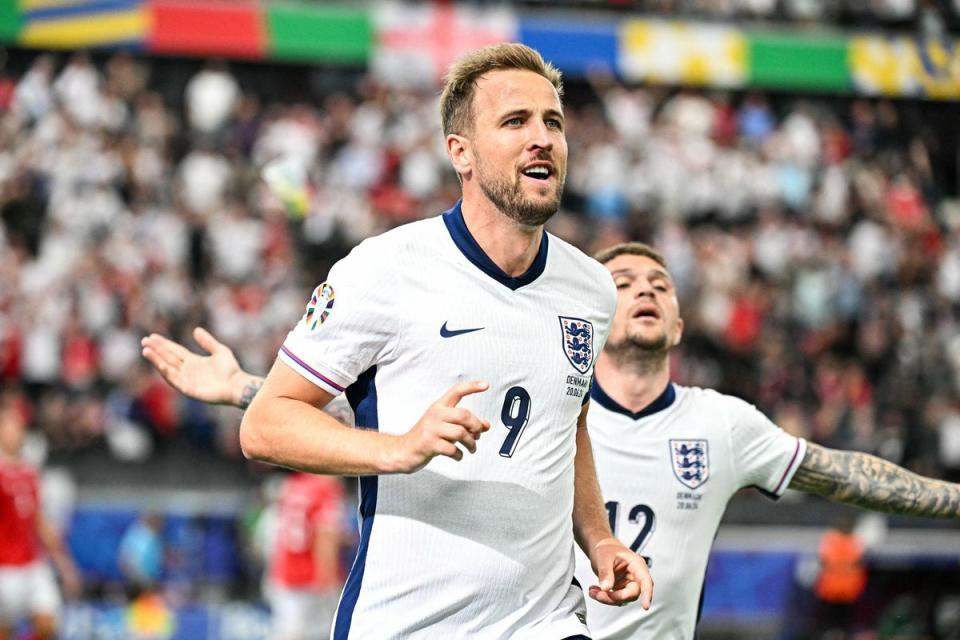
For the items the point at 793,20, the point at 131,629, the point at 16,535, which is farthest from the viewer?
the point at 793,20

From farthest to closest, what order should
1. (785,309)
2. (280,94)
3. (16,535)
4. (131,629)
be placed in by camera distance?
(280,94), (785,309), (131,629), (16,535)

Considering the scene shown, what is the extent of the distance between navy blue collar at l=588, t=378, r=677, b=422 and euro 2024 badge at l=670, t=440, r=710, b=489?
191 millimetres

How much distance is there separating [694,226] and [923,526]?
6655 millimetres

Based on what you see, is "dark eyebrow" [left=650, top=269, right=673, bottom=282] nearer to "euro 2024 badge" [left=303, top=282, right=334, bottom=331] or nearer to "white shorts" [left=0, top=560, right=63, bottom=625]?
"euro 2024 badge" [left=303, top=282, right=334, bottom=331]

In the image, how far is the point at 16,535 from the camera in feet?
38.0

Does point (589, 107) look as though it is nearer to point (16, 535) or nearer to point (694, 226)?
point (694, 226)

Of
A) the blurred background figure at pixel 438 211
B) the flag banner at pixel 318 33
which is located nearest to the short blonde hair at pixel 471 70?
the blurred background figure at pixel 438 211

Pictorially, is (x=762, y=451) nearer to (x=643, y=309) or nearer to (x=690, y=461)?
(x=690, y=461)

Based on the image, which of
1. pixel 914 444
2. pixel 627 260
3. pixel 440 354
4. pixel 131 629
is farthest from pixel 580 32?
pixel 440 354

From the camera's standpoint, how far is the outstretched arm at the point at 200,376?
5.21m

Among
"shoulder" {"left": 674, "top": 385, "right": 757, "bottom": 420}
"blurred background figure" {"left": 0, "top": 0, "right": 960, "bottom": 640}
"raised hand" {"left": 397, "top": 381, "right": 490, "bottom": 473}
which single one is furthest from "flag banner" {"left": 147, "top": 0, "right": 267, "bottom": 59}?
"raised hand" {"left": 397, "top": 381, "right": 490, "bottom": 473}

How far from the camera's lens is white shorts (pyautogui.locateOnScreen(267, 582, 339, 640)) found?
12930 mm

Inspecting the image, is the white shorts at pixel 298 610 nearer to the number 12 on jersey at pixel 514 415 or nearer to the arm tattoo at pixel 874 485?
the arm tattoo at pixel 874 485

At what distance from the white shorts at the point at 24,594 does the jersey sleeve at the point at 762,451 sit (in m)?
7.60
